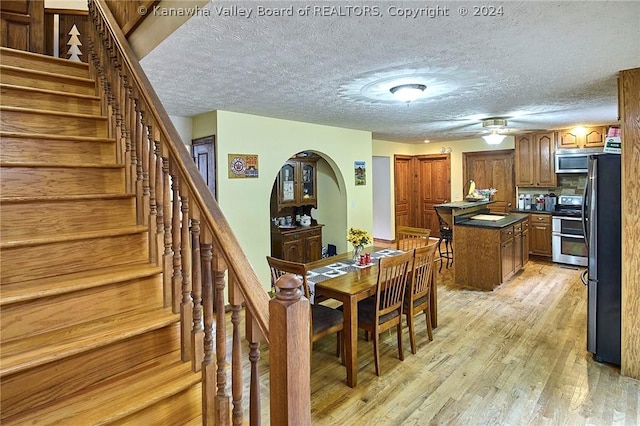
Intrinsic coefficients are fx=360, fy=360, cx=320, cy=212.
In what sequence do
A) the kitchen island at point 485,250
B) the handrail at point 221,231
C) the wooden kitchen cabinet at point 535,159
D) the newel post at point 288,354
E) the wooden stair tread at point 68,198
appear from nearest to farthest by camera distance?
the newel post at point 288,354, the handrail at point 221,231, the wooden stair tread at point 68,198, the kitchen island at point 485,250, the wooden kitchen cabinet at point 535,159

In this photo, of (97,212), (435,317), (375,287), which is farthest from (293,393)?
(435,317)

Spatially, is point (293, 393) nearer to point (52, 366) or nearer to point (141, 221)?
point (52, 366)

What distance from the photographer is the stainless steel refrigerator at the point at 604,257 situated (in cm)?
287

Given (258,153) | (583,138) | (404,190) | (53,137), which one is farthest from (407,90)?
(404,190)

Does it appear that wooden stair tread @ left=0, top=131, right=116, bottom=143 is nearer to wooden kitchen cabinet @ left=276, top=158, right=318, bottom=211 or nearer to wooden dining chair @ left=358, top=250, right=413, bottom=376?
wooden dining chair @ left=358, top=250, right=413, bottom=376

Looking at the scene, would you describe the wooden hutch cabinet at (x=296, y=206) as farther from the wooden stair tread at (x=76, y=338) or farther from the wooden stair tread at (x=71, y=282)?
the wooden stair tread at (x=76, y=338)

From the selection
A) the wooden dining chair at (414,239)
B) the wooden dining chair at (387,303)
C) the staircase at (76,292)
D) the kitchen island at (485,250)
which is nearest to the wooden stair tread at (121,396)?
the staircase at (76,292)

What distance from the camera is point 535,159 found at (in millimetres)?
6395

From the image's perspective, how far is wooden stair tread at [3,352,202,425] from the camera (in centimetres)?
119

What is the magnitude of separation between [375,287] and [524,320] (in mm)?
2076

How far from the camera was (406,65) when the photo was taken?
2516 mm

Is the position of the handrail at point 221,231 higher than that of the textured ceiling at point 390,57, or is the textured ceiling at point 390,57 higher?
the textured ceiling at point 390,57

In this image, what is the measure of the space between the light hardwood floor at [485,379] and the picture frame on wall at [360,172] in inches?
103

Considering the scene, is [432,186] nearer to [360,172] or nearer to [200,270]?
[360,172]
